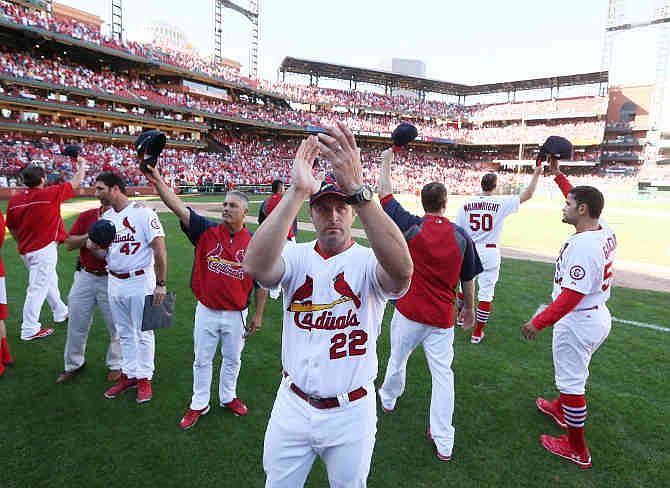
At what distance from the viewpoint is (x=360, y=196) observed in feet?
5.38

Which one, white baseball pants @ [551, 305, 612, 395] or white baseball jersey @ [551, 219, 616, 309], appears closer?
white baseball jersey @ [551, 219, 616, 309]

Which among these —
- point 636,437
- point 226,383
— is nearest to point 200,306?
point 226,383

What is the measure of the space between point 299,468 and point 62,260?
11.1 meters

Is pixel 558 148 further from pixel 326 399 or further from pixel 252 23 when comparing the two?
pixel 252 23

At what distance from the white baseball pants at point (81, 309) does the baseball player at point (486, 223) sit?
506 centimetres

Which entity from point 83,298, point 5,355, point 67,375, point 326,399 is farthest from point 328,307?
point 5,355

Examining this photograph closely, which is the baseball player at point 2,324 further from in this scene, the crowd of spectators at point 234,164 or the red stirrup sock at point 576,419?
the red stirrup sock at point 576,419

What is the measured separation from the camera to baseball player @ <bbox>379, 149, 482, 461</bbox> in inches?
143

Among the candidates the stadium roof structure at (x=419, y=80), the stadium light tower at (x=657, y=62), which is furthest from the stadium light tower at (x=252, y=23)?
the stadium light tower at (x=657, y=62)

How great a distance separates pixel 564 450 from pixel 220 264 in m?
3.77

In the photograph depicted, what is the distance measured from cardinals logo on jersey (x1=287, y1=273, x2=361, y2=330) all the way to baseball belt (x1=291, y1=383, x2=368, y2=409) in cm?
38

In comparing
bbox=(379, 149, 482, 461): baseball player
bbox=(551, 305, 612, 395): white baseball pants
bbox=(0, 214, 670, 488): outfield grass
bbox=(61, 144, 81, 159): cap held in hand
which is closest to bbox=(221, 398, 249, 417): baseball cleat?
bbox=(0, 214, 670, 488): outfield grass

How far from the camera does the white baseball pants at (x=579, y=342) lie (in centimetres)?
354

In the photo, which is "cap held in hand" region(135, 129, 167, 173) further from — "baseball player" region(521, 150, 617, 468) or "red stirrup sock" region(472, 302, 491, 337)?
"red stirrup sock" region(472, 302, 491, 337)
